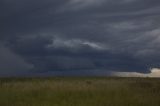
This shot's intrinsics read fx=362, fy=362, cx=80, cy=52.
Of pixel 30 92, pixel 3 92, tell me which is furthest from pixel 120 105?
pixel 3 92

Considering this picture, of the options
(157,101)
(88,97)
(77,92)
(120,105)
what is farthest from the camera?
(77,92)

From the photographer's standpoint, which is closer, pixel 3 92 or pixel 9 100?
pixel 9 100

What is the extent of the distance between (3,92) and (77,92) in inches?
240

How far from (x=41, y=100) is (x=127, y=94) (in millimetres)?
6659

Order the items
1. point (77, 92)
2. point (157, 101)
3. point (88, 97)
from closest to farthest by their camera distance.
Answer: point (157, 101), point (88, 97), point (77, 92)

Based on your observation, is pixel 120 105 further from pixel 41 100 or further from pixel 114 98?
pixel 41 100

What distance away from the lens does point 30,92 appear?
28078mm

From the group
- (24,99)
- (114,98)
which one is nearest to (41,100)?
(24,99)

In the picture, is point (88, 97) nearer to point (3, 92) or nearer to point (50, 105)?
point (50, 105)

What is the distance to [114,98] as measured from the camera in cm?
2472

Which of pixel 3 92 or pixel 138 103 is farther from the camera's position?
pixel 3 92

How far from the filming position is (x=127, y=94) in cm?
2705

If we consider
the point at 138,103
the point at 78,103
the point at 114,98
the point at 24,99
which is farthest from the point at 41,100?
the point at 138,103

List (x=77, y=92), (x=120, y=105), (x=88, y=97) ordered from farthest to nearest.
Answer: (x=77, y=92) < (x=88, y=97) < (x=120, y=105)
